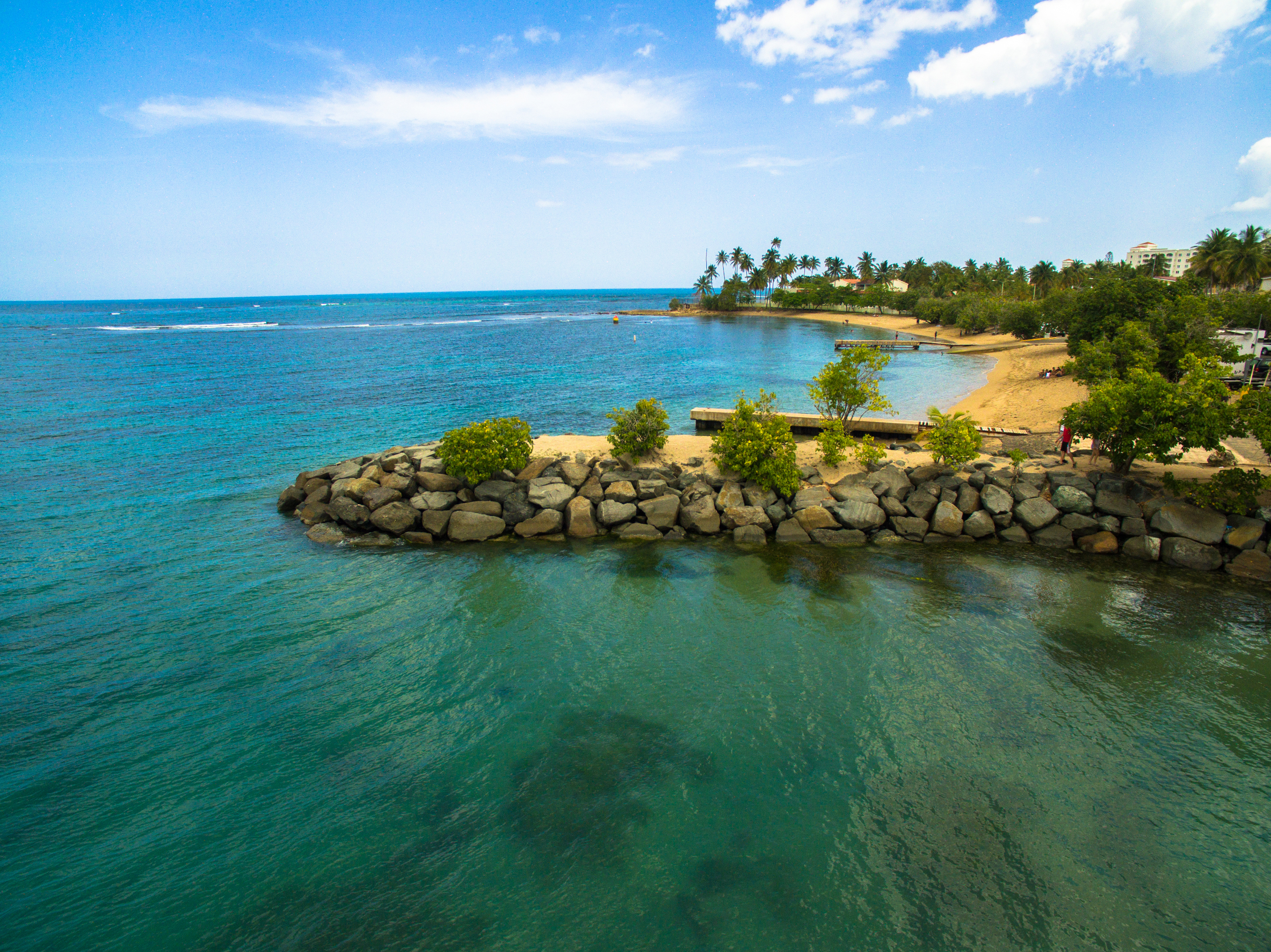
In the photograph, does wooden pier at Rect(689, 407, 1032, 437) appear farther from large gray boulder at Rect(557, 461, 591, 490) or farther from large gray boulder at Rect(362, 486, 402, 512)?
large gray boulder at Rect(362, 486, 402, 512)

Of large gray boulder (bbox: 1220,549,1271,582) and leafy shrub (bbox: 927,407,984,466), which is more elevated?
leafy shrub (bbox: 927,407,984,466)

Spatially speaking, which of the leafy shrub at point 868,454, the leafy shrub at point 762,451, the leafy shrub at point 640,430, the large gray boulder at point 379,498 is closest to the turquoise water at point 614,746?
the large gray boulder at point 379,498

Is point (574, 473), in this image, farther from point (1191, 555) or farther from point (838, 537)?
point (1191, 555)

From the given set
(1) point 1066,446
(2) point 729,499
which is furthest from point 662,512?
(1) point 1066,446

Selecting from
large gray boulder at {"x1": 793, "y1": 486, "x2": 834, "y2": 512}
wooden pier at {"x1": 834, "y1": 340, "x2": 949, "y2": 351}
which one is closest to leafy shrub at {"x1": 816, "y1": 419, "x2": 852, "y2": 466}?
large gray boulder at {"x1": 793, "y1": 486, "x2": 834, "y2": 512}

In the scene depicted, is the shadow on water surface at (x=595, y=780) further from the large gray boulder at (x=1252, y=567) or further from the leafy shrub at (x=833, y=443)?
the large gray boulder at (x=1252, y=567)

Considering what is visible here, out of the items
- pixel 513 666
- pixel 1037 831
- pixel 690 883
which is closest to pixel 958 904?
pixel 1037 831
